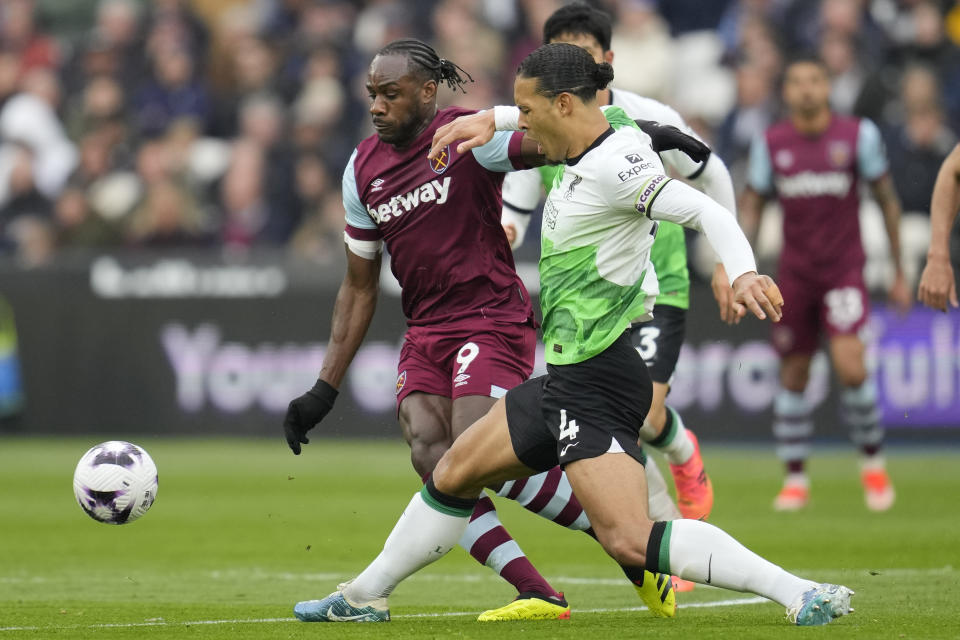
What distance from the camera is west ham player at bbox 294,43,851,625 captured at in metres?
5.52

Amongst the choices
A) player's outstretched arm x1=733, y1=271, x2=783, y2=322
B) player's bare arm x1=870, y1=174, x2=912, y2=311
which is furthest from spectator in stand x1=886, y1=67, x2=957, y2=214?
player's outstretched arm x1=733, y1=271, x2=783, y2=322

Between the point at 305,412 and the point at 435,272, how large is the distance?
2.73 ft

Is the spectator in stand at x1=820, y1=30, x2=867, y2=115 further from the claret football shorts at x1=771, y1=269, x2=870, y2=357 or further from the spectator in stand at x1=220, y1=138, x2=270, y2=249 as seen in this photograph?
the spectator in stand at x1=220, y1=138, x2=270, y2=249

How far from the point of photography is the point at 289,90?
64.7 ft

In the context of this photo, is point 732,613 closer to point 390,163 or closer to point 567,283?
point 567,283

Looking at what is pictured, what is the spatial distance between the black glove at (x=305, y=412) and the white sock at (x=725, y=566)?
199 centimetres

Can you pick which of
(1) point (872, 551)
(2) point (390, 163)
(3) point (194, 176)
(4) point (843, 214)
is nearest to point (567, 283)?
(2) point (390, 163)

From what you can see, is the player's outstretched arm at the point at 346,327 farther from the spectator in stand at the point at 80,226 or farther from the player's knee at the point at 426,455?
the spectator in stand at the point at 80,226

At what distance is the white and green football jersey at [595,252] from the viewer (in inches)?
226

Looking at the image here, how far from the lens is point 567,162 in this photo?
19.3ft

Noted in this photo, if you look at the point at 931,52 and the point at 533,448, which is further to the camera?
the point at 931,52

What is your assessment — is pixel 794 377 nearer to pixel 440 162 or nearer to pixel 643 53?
pixel 440 162

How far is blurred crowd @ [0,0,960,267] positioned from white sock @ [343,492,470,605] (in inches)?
362

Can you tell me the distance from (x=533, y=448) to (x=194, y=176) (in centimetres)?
1365
